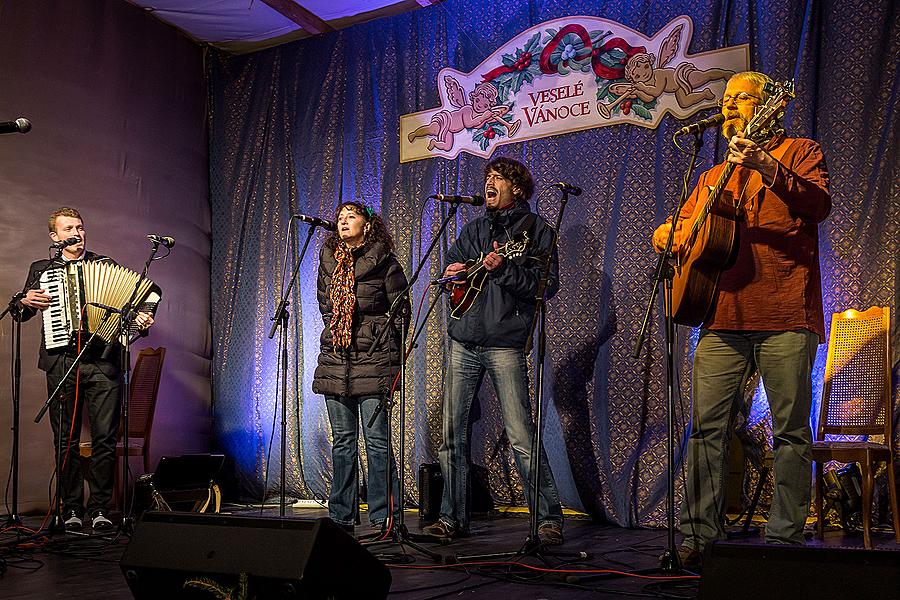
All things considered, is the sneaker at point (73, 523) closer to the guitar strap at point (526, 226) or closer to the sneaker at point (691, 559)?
the guitar strap at point (526, 226)

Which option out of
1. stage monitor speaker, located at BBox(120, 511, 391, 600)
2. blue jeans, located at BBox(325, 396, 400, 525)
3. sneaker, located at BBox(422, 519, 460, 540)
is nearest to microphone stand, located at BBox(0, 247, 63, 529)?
blue jeans, located at BBox(325, 396, 400, 525)

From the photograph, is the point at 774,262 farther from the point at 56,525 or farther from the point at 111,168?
the point at 111,168

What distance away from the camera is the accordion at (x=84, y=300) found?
4.68 metres

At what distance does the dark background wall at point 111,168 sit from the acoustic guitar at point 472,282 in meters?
3.23

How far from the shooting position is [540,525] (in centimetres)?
412

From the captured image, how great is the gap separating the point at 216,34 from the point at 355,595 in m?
5.80

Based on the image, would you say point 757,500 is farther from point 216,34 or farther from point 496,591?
point 216,34

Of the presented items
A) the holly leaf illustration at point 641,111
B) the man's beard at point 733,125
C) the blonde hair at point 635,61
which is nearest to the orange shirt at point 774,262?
the man's beard at point 733,125

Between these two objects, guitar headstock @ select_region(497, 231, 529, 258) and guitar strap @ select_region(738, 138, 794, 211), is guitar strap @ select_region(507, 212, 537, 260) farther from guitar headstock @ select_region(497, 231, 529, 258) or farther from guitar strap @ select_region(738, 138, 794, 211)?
guitar strap @ select_region(738, 138, 794, 211)

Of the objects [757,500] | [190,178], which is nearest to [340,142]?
[190,178]

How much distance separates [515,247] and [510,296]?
0.80 ft

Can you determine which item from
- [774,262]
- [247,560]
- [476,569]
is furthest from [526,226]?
[247,560]

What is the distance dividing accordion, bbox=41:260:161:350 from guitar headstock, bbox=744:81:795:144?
3297 millimetres

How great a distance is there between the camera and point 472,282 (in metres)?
4.23
